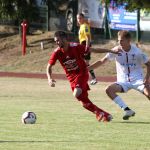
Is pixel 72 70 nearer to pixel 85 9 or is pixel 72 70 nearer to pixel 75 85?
pixel 75 85

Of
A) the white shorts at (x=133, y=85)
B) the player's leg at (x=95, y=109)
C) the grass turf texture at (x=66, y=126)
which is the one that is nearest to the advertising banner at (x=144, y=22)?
the grass turf texture at (x=66, y=126)

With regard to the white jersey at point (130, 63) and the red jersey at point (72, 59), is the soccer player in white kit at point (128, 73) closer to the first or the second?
the white jersey at point (130, 63)

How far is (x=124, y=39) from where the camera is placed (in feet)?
42.5

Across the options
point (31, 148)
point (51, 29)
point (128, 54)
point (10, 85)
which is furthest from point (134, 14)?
point (31, 148)

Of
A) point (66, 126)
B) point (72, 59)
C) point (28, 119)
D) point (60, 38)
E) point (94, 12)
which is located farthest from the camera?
point (94, 12)

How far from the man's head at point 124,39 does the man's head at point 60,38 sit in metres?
1.00

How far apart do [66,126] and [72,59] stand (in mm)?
1682

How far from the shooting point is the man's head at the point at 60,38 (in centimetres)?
1280

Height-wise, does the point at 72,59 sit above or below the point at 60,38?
below

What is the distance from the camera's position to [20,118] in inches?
524

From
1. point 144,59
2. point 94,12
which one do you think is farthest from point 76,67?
point 94,12

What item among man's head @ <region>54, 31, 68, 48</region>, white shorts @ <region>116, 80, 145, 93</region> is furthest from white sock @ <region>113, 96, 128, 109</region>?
man's head @ <region>54, 31, 68, 48</region>

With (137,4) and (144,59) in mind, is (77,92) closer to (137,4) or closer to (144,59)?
(144,59)

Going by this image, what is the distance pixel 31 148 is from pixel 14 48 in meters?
25.0
